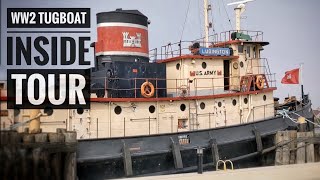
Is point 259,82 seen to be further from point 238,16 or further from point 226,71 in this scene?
point 238,16

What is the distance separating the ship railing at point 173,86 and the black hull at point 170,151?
1.72 m

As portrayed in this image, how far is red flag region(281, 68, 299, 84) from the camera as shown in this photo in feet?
59.8

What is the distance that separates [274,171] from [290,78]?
25.4 feet

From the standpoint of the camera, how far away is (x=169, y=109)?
49.7ft

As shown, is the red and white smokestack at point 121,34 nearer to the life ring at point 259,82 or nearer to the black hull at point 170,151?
the black hull at point 170,151

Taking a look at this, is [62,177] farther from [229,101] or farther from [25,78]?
[229,101]

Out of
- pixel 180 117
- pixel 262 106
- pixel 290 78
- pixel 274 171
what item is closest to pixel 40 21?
pixel 180 117

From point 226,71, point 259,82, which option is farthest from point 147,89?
point 259,82

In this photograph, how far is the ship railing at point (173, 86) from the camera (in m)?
15.0

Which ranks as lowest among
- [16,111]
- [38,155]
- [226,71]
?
[38,155]

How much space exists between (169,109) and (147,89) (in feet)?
3.87

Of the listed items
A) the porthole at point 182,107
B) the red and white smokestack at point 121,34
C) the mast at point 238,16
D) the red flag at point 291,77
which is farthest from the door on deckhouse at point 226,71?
the red and white smokestack at point 121,34

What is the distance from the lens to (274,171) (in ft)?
38.2

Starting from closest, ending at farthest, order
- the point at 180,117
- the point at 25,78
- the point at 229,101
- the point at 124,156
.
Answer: the point at 25,78, the point at 124,156, the point at 180,117, the point at 229,101
